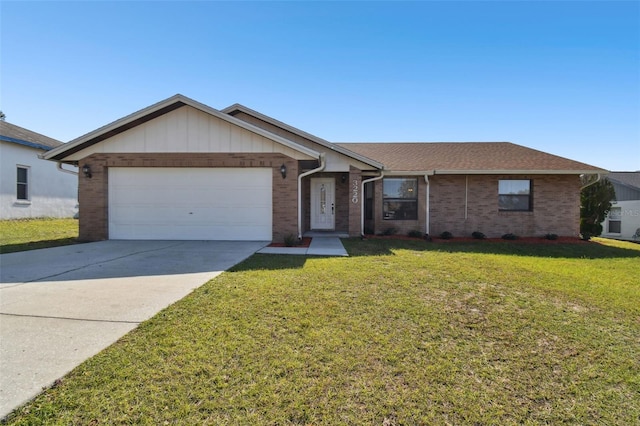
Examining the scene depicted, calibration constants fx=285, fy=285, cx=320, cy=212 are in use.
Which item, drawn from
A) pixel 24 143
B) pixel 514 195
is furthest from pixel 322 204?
pixel 24 143

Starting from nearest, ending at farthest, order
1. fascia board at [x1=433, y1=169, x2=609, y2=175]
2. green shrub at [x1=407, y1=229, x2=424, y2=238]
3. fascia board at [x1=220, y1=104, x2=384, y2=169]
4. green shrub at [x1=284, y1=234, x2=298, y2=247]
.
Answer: green shrub at [x1=284, y1=234, x2=298, y2=247] < fascia board at [x1=220, y1=104, x2=384, y2=169] < fascia board at [x1=433, y1=169, x2=609, y2=175] < green shrub at [x1=407, y1=229, x2=424, y2=238]

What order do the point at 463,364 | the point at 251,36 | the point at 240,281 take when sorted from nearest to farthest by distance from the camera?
the point at 463,364
the point at 240,281
the point at 251,36

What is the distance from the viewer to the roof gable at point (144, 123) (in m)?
9.29

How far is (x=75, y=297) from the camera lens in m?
4.22

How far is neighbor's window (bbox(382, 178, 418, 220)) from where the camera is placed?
12.3 meters

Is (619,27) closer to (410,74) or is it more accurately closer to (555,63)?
(555,63)

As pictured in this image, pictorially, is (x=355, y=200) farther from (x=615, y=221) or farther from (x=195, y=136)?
(x=615, y=221)

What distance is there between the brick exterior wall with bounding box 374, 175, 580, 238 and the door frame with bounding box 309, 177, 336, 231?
2.09 meters

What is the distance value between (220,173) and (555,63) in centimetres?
1394

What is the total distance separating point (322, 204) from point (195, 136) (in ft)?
20.0

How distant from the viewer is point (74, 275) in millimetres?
5438

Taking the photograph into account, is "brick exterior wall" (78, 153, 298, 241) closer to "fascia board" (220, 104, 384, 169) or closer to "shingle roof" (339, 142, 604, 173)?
"fascia board" (220, 104, 384, 169)

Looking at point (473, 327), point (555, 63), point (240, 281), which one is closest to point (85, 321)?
point (240, 281)

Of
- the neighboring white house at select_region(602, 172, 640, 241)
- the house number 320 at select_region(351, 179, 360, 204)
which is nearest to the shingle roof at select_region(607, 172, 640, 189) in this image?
the neighboring white house at select_region(602, 172, 640, 241)
